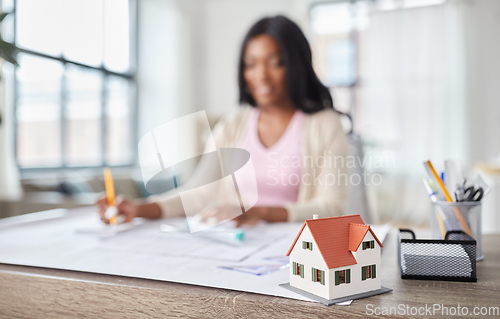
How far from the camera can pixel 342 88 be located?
165 inches

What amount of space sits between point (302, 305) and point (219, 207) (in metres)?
0.45

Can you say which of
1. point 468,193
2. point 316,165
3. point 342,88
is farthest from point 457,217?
point 342,88

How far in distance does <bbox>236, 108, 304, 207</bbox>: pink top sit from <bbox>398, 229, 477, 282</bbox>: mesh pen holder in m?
0.66

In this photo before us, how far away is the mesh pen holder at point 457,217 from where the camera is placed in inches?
19.8

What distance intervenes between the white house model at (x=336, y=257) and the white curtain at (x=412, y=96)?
3552 millimetres

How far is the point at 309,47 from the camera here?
3.70 feet

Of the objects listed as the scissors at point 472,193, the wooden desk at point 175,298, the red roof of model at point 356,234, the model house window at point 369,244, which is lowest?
the wooden desk at point 175,298

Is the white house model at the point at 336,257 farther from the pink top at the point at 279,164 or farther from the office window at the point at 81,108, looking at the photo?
the office window at the point at 81,108

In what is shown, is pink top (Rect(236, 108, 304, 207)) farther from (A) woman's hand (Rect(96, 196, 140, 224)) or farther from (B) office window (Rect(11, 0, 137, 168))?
(B) office window (Rect(11, 0, 137, 168))

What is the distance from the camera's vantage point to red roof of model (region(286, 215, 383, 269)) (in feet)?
1.20

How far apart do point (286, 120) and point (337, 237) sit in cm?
87

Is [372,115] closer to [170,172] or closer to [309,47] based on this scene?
[309,47]

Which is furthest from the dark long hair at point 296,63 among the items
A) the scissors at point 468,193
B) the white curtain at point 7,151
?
the white curtain at point 7,151

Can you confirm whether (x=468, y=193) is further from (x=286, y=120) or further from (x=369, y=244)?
(x=286, y=120)
